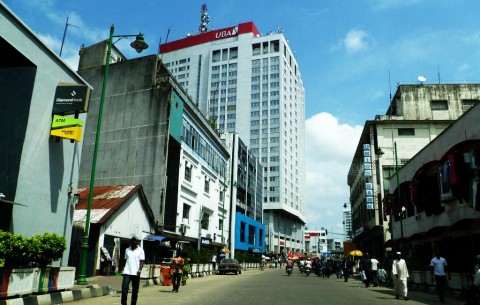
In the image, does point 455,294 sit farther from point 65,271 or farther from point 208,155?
point 208,155

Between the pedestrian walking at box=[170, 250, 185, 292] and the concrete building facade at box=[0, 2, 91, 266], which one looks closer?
the concrete building facade at box=[0, 2, 91, 266]

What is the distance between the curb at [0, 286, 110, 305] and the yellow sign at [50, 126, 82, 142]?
5.86 m

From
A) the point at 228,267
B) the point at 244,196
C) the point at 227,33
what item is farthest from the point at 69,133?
the point at 227,33

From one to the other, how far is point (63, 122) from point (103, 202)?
11.5 metres

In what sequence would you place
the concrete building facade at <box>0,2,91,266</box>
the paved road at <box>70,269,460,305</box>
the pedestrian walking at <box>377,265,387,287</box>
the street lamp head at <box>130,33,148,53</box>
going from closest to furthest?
the paved road at <box>70,269,460,305</box> < the concrete building facade at <box>0,2,91,266</box> < the street lamp head at <box>130,33,148,53</box> < the pedestrian walking at <box>377,265,387,287</box>

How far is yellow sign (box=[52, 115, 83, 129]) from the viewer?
15156mm

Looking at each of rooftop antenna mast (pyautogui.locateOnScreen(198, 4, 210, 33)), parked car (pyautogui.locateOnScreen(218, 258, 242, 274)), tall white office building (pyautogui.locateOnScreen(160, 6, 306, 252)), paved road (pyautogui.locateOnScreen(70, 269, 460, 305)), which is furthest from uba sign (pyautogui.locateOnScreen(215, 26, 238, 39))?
paved road (pyautogui.locateOnScreen(70, 269, 460, 305))

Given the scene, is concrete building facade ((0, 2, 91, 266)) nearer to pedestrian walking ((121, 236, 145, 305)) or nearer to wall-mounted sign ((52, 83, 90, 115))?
wall-mounted sign ((52, 83, 90, 115))

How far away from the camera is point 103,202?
25.8 meters

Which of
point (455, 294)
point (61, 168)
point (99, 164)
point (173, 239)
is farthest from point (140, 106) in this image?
point (455, 294)

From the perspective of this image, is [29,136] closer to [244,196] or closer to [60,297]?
[60,297]

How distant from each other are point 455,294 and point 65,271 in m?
14.5

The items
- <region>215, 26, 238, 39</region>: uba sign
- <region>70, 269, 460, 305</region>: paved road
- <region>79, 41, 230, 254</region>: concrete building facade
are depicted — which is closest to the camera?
<region>70, 269, 460, 305</region>: paved road

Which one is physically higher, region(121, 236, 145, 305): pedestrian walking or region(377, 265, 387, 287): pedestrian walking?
region(121, 236, 145, 305): pedestrian walking
